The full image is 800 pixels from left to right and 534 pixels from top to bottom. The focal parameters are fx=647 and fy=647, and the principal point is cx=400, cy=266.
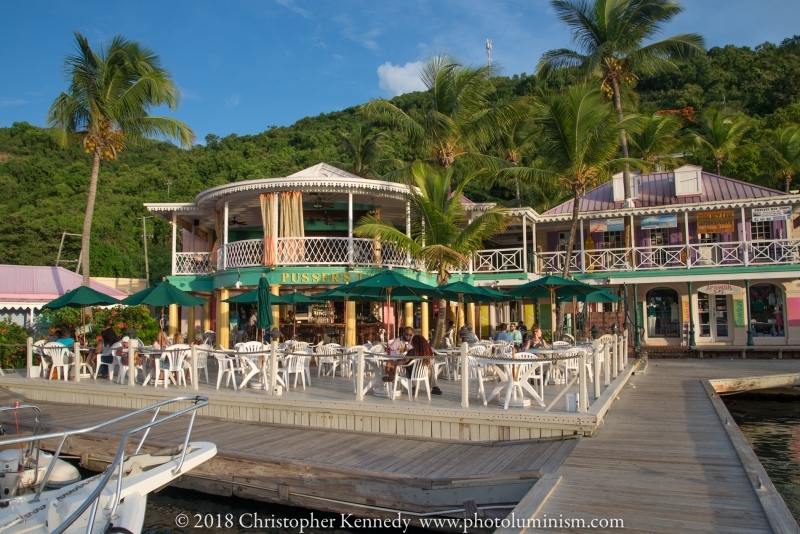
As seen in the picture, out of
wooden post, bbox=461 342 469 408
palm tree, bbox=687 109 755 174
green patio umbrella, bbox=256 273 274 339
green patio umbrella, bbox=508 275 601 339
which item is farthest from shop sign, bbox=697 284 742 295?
wooden post, bbox=461 342 469 408

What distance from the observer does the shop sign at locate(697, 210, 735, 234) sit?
23734mm

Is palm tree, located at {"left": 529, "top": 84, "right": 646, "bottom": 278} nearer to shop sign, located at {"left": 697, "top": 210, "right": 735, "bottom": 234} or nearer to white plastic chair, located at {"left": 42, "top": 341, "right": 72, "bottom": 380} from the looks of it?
shop sign, located at {"left": 697, "top": 210, "right": 735, "bottom": 234}

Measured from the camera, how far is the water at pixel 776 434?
32.2 feet

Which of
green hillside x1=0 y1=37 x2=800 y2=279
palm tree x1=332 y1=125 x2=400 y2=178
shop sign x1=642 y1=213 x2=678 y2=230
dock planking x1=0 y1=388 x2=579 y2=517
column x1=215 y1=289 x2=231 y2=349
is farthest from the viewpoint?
green hillside x1=0 y1=37 x2=800 y2=279

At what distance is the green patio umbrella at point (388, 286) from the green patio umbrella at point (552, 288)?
7.95ft

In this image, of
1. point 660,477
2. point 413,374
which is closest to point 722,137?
point 413,374

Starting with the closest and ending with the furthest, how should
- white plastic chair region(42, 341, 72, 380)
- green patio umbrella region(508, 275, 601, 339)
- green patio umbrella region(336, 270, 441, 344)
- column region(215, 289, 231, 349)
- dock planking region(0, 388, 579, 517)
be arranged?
1. dock planking region(0, 388, 579, 517)
2. green patio umbrella region(336, 270, 441, 344)
3. white plastic chair region(42, 341, 72, 380)
4. green patio umbrella region(508, 275, 601, 339)
5. column region(215, 289, 231, 349)

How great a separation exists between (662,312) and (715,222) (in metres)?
4.13

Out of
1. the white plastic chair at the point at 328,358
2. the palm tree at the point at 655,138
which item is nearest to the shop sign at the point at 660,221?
the palm tree at the point at 655,138

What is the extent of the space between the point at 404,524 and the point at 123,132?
60.0ft

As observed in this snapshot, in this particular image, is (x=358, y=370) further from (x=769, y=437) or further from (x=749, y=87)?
(x=749, y=87)

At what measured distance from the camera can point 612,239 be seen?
26.1 m

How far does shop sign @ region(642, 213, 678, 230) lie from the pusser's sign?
12.1 meters

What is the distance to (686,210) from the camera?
23328mm
